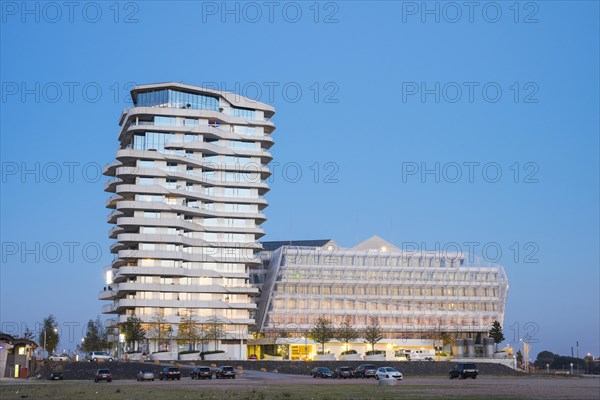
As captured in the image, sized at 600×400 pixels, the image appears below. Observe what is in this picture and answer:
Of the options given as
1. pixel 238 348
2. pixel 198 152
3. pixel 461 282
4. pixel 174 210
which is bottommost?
pixel 238 348

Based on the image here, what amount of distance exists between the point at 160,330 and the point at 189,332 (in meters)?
5.47

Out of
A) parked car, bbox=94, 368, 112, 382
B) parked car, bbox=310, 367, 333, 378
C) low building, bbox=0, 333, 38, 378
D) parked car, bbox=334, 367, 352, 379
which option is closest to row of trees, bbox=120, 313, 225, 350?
low building, bbox=0, 333, 38, 378

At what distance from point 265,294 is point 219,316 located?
17611mm

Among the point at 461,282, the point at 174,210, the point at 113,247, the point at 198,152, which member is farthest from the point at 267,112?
the point at 461,282

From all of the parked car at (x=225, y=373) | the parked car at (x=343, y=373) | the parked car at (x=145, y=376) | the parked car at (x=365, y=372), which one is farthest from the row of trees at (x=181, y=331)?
the parked car at (x=145, y=376)

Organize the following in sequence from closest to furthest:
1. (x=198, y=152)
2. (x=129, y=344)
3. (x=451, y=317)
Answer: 1. (x=129, y=344)
2. (x=198, y=152)
3. (x=451, y=317)

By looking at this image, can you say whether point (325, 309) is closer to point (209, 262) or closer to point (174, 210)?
point (209, 262)

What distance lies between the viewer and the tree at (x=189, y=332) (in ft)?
527

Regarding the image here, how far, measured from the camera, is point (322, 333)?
16300 centimetres

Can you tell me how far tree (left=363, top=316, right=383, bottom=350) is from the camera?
6629 inches

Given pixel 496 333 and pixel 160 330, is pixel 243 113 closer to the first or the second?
pixel 160 330

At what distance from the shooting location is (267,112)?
184 metres

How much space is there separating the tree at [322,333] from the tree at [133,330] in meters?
32.1

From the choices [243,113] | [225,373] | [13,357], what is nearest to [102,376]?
[225,373]
